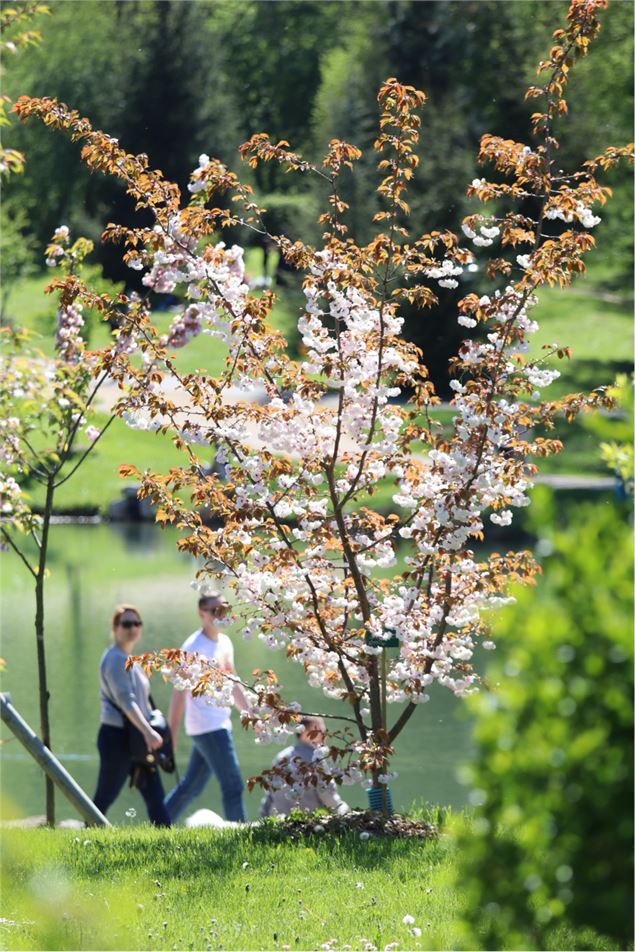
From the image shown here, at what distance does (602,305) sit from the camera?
150 feet

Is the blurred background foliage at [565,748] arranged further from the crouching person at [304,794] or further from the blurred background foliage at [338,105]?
the blurred background foliage at [338,105]

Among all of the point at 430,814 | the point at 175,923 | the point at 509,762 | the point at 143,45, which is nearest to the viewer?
the point at 509,762

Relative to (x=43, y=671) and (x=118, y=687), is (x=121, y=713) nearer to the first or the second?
(x=118, y=687)

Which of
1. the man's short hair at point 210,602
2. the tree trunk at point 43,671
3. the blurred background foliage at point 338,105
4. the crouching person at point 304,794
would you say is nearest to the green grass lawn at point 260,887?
the crouching person at point 304,794

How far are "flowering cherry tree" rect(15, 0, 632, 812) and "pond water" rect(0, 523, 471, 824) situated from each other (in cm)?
72

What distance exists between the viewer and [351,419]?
7.09 m

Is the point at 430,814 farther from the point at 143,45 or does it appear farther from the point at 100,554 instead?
the point at 143,45

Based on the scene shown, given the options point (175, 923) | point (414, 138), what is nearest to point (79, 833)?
point (175, 923)

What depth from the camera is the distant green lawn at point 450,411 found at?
31.7 metres

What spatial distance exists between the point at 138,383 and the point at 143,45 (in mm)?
39540

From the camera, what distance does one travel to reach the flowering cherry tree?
7.02m

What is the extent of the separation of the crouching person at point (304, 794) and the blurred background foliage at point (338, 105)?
2576 cm

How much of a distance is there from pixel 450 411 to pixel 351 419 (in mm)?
29315

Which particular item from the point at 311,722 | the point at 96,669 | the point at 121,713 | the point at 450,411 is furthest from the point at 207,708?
the point at 450,411
